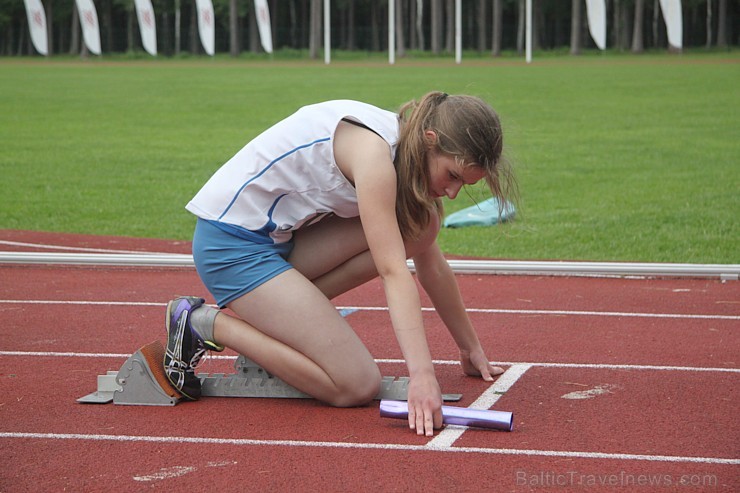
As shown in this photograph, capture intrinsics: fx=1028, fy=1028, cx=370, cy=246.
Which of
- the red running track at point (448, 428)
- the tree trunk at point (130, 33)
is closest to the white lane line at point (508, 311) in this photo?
the red running track at point (448, 428)

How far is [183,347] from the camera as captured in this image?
13.1 ft

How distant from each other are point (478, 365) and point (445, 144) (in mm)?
1176

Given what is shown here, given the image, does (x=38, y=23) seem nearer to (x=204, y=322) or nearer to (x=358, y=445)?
(x=204, y=322)

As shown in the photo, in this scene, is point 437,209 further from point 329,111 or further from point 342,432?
point 342,432

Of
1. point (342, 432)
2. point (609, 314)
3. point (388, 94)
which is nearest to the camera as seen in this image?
point (342, 432)

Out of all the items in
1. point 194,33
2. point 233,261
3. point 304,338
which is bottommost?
point 304,338

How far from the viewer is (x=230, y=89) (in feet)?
98.8

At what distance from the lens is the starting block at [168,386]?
13.2 feet

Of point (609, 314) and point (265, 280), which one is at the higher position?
point (265, 280)

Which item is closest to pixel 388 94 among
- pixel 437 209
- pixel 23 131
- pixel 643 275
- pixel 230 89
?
pixel 230 89

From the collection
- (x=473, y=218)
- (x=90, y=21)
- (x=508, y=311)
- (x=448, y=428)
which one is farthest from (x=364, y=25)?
(x=448, y=428)

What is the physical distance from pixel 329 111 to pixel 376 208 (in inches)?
19.8

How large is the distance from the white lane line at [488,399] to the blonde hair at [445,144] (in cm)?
75

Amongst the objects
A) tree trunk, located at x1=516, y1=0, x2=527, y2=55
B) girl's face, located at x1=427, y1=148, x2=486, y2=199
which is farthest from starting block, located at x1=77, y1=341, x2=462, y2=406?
tree trunk, located at x1=516, y1=0, x2=527, y2=55
